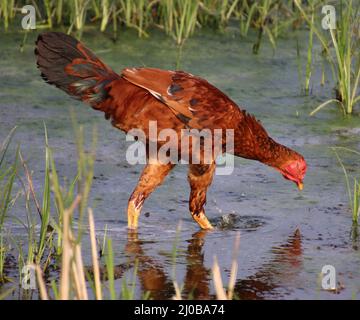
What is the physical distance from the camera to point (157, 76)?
6.28 metres

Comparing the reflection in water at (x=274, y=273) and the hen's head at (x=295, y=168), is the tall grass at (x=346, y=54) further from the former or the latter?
the reflection in water at (x=274, y=273)

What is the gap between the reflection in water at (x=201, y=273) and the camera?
526 cm

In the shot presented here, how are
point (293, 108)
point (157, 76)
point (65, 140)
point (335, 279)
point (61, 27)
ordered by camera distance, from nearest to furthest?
point (335, 279) < point (157, 76) < point (65, 140) < point (293, 108) < point (61, 27)

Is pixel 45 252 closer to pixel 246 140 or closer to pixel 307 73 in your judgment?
pixel 246 140

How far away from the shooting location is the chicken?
6.27 m

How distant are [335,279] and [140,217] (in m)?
1.59

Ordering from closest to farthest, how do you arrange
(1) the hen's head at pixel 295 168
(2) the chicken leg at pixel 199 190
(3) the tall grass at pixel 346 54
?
1. (2) the chicken leg at pixel 199 190
2. (1) the hen's head at pixel 295 168
3. (3) the tall grass at pixel 346 54

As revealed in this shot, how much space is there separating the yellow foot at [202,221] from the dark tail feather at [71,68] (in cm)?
91

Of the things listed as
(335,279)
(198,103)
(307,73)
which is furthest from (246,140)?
(307,73)

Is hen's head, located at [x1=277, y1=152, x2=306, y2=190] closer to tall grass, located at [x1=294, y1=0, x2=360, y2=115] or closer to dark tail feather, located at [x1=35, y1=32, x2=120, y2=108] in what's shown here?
dark tail feather, located at [x1=35, y1=32, x2=120, y2=108]

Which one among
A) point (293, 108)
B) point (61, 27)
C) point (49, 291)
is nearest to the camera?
point (49, 291)

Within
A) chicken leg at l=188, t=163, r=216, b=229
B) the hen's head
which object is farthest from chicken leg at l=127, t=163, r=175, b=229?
the hen's head

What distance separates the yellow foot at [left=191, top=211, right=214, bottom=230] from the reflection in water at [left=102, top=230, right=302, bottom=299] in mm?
261

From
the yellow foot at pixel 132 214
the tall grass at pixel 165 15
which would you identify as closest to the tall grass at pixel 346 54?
the tall grass at pixel 165 15
